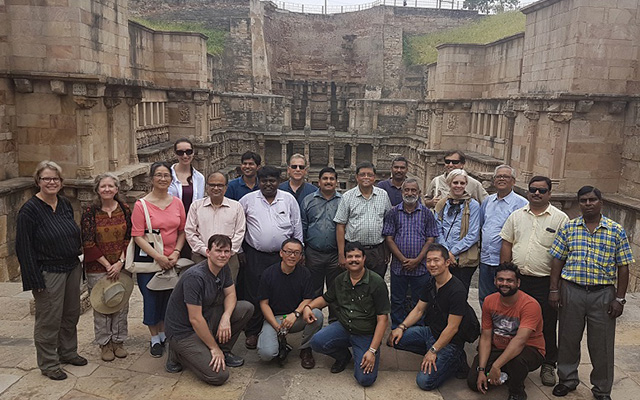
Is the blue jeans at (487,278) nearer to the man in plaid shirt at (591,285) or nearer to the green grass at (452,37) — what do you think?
the man in plaid shirt at (591,285)

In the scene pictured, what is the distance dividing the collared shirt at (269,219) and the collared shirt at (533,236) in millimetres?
2358

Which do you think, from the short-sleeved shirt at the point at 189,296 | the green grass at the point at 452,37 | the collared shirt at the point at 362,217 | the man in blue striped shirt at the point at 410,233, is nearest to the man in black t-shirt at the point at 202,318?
the short-sleeved shirt at the point at 189,296

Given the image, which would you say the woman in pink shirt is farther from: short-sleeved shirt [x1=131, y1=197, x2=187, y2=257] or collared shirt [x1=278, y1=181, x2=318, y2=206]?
collared shirt [x1=278, y1=181, x2=318, y2=206]

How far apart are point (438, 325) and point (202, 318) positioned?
2.29m

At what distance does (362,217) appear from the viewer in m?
5.80

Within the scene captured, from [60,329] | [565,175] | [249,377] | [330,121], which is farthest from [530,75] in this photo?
[330,121]

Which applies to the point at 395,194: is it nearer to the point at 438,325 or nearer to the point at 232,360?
the point at 438,325

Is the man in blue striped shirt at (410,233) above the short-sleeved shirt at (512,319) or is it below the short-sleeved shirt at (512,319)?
above

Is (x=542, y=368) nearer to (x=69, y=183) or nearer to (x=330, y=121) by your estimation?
(x=69, y=183)

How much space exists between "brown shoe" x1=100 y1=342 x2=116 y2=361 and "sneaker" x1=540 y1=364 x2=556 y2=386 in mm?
4414

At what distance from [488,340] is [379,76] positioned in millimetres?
33680

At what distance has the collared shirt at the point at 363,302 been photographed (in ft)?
16.3

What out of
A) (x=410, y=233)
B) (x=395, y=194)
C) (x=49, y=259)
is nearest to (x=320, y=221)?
(x=410, y=233)

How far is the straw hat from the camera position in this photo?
16.6ft
